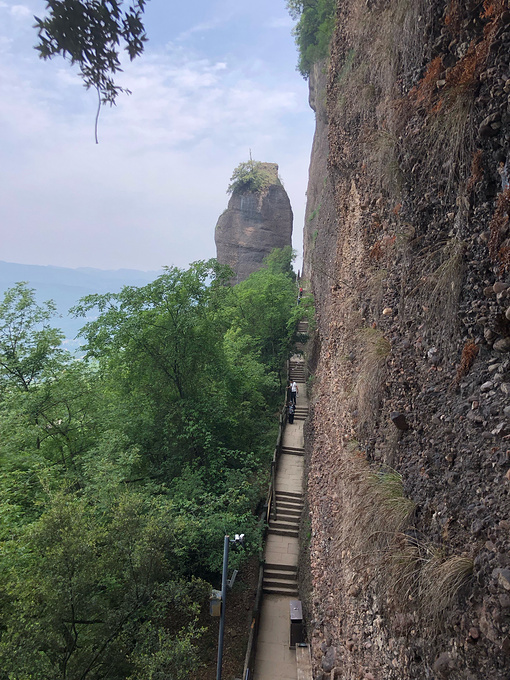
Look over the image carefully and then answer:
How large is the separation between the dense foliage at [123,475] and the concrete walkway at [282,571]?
1004mm

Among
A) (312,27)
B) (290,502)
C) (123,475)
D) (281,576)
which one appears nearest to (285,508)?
(290,502)

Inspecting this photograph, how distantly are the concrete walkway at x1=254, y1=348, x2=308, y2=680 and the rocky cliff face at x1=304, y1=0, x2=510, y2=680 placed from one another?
168 inches

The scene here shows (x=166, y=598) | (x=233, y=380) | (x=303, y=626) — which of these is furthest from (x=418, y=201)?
(x=233, y=380)

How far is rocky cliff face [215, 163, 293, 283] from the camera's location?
1561 inches

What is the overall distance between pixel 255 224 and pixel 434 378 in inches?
1493

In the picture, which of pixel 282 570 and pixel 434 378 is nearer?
pixel 434 378

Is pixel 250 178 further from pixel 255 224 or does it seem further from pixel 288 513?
pixel 288 513

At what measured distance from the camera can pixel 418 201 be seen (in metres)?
4.44

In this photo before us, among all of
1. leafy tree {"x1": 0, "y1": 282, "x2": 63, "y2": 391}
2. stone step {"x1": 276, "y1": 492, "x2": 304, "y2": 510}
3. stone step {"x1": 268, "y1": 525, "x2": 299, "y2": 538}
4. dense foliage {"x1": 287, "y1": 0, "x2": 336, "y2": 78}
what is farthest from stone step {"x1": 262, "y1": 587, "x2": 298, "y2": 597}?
dense foliage {"x1": 287, "y1": 0, "x2": 336, "y2": 78}

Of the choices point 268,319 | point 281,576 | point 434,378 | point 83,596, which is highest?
point 268,319

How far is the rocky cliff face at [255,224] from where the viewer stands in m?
39.7

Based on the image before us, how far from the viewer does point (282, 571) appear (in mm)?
11906

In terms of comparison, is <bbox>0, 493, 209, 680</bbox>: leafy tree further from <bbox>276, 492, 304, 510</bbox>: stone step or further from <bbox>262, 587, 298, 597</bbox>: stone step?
<bbox>276, 492, 304, 510</bbox>: stone step

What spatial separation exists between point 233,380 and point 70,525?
9011 mm
